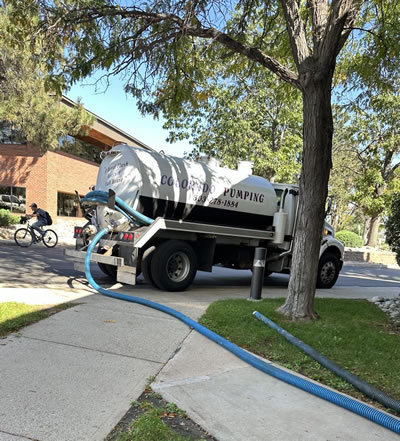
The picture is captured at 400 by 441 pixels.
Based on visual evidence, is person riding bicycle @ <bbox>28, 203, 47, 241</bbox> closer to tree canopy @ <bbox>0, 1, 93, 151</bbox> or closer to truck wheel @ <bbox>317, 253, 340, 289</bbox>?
tree canopy @ <bbox>0, 1, 93, 151</bbox>

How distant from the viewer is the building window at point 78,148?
25.8 meters

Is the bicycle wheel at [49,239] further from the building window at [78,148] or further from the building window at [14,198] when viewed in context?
the building window at [78,148]

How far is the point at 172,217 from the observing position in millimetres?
8406

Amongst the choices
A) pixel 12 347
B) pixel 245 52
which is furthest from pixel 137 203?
pixel 12 347

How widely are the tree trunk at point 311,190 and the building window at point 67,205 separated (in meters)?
22.4

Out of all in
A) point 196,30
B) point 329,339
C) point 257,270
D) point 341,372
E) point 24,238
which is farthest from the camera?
point 24,238

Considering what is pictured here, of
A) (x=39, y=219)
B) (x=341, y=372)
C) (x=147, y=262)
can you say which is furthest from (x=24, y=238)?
(x=341, y=372)

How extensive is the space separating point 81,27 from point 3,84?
34.4 ft

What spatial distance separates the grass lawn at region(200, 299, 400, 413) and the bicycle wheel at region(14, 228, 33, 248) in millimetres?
10888

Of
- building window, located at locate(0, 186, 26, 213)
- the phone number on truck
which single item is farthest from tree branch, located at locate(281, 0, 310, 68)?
building window, located at locate(0, 186, 26, 213)

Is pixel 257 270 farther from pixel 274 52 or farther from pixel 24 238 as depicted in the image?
pixel 24 238

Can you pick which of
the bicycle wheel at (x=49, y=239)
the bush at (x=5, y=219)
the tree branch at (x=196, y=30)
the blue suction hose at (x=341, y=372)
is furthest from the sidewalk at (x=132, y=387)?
the bush at (x=5, y=219)

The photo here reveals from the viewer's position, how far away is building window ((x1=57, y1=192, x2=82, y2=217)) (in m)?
25.8

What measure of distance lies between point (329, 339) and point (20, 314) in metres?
4.06
